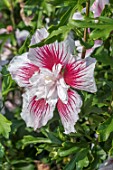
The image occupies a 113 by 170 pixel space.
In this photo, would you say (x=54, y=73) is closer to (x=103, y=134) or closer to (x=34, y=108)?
(x=34, y=108)

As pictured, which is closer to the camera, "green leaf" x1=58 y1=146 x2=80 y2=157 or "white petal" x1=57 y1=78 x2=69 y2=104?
"white petal" x1=57 y1=78 x2=69 y2=104

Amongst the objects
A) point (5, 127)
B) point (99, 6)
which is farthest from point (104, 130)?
point (99, 6)

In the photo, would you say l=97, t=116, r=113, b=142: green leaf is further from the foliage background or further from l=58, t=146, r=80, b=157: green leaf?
l=58, t=146, r=80, b=157: green leaf

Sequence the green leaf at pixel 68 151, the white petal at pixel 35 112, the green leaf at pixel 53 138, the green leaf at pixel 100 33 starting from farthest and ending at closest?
1. the green leaf at pixel 53 138
2. the green leaf at pixel 68 151
3. the white petal at pixel 35 112
4. the green leaf at pixel 100 33

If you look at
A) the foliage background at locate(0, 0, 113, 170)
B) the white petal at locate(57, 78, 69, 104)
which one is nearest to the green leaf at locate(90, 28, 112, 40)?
Result: the foliage background at locate(0, 0, 113, 170)

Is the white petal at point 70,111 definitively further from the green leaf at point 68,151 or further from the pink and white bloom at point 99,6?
the pink and white bloom at point 99,6

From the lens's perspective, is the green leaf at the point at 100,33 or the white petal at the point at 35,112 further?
→ the white petal at the point at 35,112

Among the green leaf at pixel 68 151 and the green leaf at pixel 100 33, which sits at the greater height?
the green leaf at pixel 100 33

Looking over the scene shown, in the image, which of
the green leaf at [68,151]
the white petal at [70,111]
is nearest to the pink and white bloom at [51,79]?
the white petal at [70,111]
